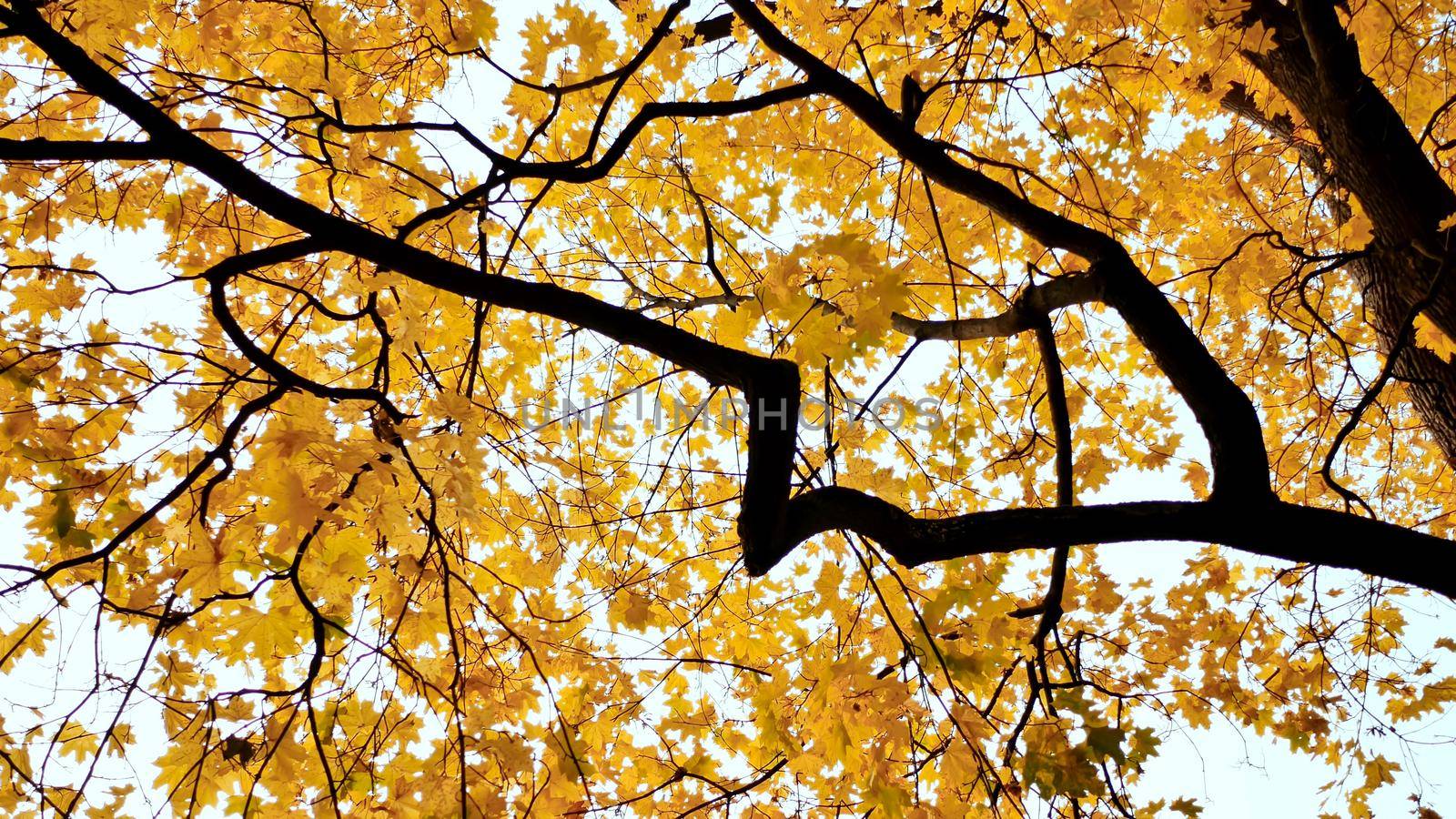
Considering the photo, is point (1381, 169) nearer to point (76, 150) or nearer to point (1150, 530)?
point (1150, 530)

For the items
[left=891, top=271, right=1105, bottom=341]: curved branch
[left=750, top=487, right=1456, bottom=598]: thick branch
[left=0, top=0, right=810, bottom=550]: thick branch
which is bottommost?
[left=750, top=487, right=1456, bottom=598]: thick branch

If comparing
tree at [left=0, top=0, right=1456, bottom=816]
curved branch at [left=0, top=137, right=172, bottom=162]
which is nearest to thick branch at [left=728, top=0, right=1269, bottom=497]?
tree at [left=0, top=0, right=1456, bottom=816]

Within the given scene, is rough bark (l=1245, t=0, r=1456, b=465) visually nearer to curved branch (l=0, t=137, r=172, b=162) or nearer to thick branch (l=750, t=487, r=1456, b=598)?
thick branch (l=750, t=487, r=1456, b=598)

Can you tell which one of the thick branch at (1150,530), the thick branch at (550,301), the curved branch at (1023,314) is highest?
the curved branch at (1023,314)

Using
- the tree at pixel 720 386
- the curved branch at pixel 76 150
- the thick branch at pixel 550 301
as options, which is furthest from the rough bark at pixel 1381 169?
the curved branch at pixel 76 150

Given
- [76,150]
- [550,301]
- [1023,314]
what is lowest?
[550,301]

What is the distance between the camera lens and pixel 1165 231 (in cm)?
430

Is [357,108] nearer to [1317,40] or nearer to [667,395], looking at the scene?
[667,395]

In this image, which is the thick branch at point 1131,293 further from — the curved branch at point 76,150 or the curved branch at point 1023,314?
the curved branch at point 76,150

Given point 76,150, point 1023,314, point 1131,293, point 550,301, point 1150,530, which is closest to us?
point 76,150

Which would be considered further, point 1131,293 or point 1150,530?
point 1131,293

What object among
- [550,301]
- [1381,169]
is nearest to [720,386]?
[550,301]

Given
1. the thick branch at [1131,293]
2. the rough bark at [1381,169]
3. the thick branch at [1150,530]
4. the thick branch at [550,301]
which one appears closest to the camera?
the thick branch at [550,301]

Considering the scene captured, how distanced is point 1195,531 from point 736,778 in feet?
6.18
